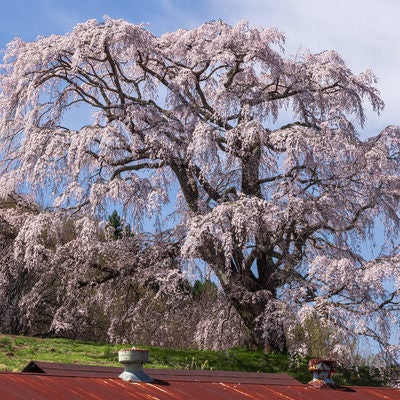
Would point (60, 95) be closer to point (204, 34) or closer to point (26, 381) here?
point (204, 34)

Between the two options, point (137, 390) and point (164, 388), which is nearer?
point (137, 390)

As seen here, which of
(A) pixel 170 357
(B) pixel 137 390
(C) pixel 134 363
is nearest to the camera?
(B) pixel 137 390

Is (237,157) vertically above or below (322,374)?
above

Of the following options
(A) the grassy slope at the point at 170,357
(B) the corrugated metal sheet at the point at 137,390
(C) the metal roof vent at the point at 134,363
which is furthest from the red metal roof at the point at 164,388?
(A) the grassy slope at the point at 170,357

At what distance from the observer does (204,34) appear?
841 inches

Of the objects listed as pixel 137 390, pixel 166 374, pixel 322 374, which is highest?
pixel 322 374

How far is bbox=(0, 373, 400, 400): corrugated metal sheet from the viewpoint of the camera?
17.3ft

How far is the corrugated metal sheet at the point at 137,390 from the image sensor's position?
17.3 feet

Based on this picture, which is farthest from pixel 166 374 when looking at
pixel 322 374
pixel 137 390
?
pixel 322 374

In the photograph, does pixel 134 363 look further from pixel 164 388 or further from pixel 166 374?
pixel 166 374

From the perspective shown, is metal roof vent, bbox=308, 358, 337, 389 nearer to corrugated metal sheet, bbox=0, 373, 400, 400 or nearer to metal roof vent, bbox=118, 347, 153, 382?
corrugated metal sheet, bbox=0, 373, 400, 400

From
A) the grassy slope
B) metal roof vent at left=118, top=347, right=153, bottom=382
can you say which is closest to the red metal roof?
metal roof vent at left=118, top=347, right=153, bottom=382

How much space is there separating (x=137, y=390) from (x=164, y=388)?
385 millimetres

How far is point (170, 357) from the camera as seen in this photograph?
17297mm
